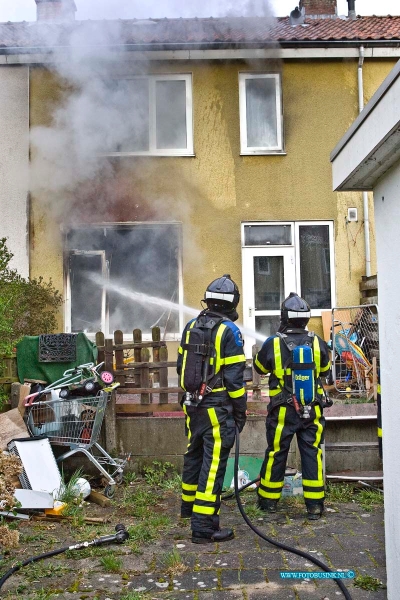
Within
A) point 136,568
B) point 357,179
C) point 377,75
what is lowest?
point 136,568

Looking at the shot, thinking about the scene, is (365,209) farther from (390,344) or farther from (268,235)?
(390,344)

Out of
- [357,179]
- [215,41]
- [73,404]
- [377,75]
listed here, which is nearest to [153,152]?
[215,41]

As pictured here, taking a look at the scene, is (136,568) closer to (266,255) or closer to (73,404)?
(73,404)

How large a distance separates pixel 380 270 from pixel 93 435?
3.54 m

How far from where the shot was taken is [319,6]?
48.1ft

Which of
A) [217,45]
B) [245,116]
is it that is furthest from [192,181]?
[217,45]

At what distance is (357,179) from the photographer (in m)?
4.08

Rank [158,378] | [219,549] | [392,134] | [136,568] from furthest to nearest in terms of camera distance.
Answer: [158,378] < [219,549] < [136,568] < [392,134]

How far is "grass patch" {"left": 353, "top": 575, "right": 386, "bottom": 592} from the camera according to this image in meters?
4.20

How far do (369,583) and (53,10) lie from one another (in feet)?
43.8

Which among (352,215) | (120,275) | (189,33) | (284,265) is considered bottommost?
(120,275)

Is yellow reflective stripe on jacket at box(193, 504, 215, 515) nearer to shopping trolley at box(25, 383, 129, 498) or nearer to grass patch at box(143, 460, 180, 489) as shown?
shopping trolley at box(25, 383, 129, 498)

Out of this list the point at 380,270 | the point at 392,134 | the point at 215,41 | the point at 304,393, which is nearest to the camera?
the point at 392,134

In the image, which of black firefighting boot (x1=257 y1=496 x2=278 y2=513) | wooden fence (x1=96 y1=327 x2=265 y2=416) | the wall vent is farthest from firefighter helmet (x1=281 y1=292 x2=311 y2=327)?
the wall vent
